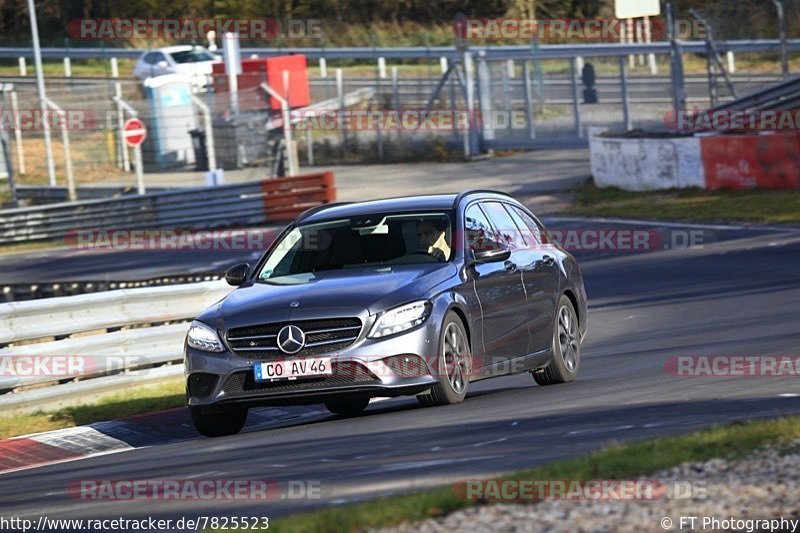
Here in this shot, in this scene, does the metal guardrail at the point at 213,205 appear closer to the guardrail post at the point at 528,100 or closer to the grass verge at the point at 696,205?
the grass verge at the point at 696,205

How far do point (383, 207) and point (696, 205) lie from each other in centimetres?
1614

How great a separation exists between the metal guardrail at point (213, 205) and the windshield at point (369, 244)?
20317 mm

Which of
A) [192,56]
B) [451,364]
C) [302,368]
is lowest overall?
[192,56]

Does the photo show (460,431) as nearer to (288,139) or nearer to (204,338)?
(204,338)

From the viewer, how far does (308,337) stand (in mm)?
10250

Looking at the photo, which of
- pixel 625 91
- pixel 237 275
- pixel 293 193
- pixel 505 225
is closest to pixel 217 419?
pixel 237 275

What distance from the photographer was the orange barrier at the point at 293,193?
32000 mm

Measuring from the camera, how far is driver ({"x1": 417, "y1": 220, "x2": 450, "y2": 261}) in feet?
36.9

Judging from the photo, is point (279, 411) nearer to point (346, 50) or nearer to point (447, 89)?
point (447, 89)

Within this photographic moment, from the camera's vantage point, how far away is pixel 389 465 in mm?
8156

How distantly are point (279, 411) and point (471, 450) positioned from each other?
455cm

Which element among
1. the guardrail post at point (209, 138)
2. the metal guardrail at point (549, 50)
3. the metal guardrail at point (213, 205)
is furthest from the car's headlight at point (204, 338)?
the guardrail post at point (209, 138)

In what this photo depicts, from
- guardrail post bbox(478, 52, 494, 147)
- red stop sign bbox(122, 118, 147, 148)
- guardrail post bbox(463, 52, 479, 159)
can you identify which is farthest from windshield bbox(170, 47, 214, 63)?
red stop sign bbox(122, 118, 147, 148)

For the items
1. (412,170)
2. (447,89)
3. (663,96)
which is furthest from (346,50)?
(663,96)
